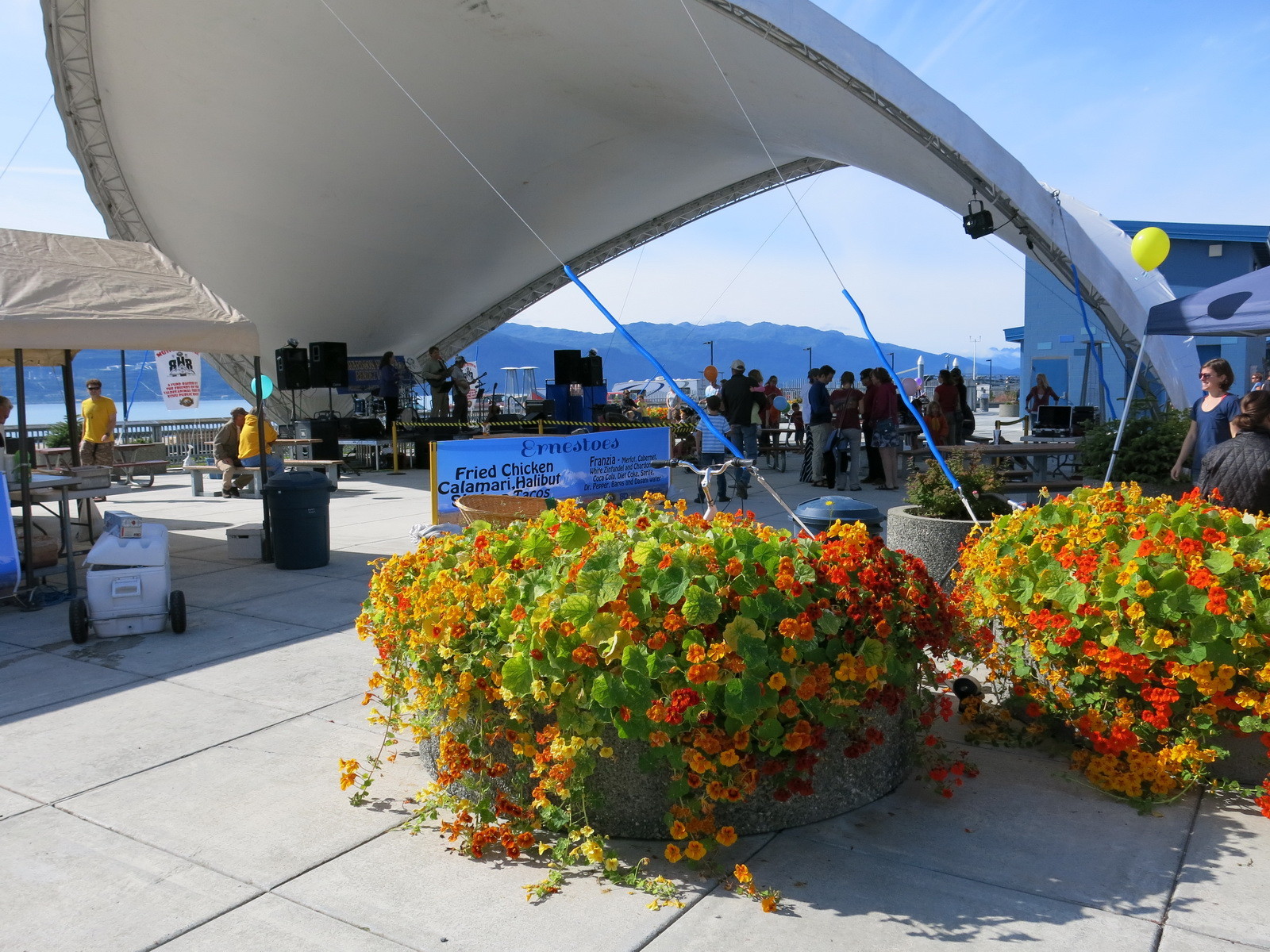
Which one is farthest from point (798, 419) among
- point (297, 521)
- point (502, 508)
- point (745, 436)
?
point (502, 508)

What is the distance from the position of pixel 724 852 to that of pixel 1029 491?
889 centimetres

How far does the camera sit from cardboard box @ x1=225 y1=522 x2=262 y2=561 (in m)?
8.90

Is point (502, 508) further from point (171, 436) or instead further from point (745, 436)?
point (171, 436)

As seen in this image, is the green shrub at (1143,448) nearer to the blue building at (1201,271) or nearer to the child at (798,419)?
the child at (798,419)

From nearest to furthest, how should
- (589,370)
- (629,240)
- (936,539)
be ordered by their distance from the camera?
(936,539) < (589,370) < (629,240)

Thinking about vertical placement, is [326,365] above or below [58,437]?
above

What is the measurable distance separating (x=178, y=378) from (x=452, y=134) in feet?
25.5

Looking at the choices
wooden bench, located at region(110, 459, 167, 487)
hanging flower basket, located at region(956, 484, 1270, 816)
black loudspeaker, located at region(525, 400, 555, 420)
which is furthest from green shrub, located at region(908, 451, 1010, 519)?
black loudspeaker, located at region(525, 400, 555, 420)

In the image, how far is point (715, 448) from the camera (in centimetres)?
1347

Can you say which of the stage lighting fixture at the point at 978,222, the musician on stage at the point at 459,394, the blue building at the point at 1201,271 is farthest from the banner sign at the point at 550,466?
the blue building at the point at 1201,271

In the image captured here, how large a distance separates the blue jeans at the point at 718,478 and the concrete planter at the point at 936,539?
14.9ft

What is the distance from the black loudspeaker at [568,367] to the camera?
23609 millimetres

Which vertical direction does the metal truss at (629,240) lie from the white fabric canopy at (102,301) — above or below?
above

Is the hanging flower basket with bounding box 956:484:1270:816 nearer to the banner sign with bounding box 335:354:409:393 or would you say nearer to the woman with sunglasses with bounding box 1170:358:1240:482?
the woman with sunglasses with bounding box 1170:358:1240:482
